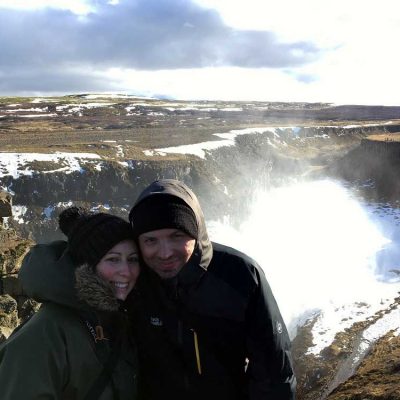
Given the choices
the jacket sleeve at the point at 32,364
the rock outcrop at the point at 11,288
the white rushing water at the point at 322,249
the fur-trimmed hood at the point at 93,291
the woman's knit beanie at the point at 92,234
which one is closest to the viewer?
the jacket sleeve at the point at 32,364

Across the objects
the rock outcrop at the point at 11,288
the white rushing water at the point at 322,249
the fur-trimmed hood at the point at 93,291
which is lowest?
the white rushing water at the point at 322,249

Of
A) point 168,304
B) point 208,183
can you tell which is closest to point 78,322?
point 168,304

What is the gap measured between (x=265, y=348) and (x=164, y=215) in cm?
118

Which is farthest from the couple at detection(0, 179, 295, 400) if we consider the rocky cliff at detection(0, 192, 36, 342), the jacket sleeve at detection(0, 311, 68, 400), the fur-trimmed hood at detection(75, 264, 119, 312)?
the rocky cliff at detection(0, 192, 36, 342)

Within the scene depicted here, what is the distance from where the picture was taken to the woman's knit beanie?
3.00 metres

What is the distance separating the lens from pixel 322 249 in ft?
113

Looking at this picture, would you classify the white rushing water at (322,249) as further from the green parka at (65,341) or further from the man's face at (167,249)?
the green parka at (65,341)

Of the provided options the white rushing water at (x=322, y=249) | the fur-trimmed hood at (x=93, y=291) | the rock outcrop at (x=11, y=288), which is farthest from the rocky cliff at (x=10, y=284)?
the white rushing water at (x=322, y=249)

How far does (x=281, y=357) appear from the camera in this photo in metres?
3.28

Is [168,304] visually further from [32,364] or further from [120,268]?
[32,364]

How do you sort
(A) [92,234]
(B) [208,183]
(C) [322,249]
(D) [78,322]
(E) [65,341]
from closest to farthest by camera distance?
(E) [65,341] → (D) [78,322] → (A) [92,234] → (B) [208,183] → (C) [322,249]

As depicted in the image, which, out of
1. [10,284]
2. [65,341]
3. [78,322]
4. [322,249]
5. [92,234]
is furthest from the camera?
[322,249]

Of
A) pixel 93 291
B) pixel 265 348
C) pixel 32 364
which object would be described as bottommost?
pixel 265 348

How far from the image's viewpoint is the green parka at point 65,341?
251cm
